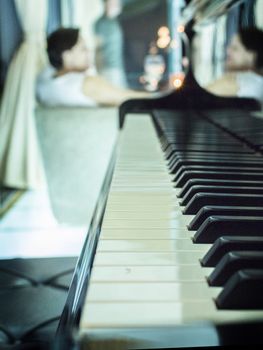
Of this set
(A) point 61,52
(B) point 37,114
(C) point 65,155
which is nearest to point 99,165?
(C) point 65,155

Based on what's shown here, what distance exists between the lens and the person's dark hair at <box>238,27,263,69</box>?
133 cm

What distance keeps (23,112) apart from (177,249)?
3615 mm

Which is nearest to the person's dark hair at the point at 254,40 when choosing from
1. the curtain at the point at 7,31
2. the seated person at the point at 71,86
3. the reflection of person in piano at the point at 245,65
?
the reflection of person in piano at the point at 245,65

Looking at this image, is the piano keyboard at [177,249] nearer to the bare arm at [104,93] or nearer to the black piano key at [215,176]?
the black piano key at [215,176]

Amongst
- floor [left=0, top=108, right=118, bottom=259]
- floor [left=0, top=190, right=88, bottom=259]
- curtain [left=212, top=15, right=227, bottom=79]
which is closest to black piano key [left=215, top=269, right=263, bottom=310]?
curtain [left=212, top=15, right=227, bottom=79]

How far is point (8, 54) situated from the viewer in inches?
165

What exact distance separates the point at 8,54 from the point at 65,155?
5.63ft

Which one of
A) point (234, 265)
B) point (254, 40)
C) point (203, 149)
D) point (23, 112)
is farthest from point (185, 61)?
point (23, 112)

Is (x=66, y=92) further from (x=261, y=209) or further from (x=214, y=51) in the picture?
(x=261, y=209)

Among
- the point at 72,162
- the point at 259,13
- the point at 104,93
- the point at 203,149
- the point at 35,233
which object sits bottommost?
the point at 35,233

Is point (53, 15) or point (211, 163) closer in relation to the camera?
point (211, 163)

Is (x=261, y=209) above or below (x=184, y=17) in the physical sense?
below

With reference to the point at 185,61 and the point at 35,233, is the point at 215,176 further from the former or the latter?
the point at 35,233

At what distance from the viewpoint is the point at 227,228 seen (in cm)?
50
